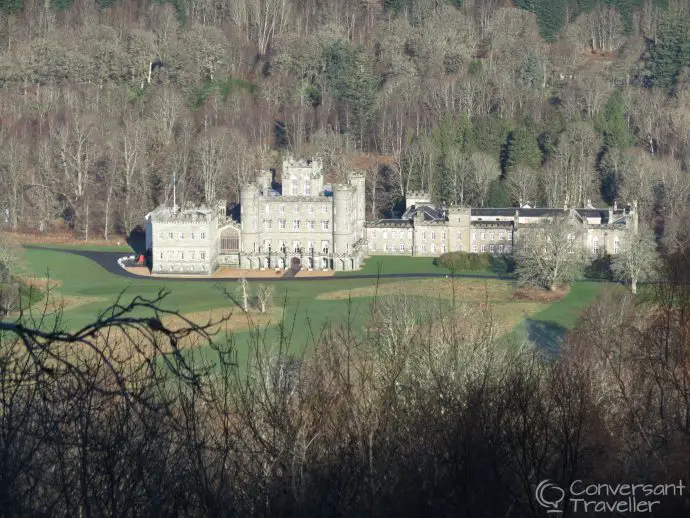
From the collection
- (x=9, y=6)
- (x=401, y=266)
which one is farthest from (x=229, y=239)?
(x=9, y=6)

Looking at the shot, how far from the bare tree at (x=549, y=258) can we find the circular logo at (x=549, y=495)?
40995 mm

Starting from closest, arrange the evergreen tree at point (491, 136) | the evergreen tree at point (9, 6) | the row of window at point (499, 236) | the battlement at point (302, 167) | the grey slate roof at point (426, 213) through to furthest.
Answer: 1. the row of window at point (499, 236)
2. the grey slate roof at point (426, 213)
3. the battlement at point (302, 167)
4. the evergreen tree at point (491, 136)
5. the evergreen tree at point (9, 6)

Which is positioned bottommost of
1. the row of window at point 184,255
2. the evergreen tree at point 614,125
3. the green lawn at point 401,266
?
the green lawn at point 401,266

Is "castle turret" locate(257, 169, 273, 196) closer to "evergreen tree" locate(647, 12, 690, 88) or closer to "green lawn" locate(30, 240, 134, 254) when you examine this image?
"green lawn" locate(30, 240, 134, 254)

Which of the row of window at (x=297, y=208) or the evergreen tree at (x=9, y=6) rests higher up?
the evergreen tree at (x=9, y=6)

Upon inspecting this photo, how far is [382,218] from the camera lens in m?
72.1

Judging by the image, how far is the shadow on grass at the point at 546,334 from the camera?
40844 millimetres

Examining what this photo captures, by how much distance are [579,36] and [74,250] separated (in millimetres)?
53786

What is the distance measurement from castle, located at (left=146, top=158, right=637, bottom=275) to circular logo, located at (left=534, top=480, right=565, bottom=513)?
4598cm

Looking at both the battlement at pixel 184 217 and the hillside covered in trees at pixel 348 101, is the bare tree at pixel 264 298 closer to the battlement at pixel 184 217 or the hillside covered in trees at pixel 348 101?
the battlement at pixel 184 217

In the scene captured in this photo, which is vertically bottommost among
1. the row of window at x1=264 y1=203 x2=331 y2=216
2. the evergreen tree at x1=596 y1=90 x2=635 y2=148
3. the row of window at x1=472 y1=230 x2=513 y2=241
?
the row of window at x1=472 y1=230 x2=513 y2=241

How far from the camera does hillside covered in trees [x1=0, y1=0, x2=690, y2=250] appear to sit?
243ft

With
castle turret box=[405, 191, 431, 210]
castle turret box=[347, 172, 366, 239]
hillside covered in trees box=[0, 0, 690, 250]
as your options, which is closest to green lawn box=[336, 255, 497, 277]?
castle turret box=[347, 172, 366, 239]

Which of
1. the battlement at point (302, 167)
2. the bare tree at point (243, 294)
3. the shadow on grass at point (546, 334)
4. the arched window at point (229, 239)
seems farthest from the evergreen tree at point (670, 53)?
the shadow on grass at point (546, 334)
